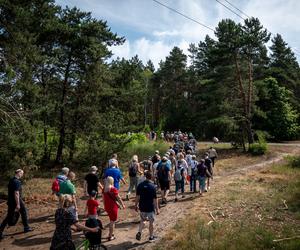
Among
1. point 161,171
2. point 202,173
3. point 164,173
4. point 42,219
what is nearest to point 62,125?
point 42,219

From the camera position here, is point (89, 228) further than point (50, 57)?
No

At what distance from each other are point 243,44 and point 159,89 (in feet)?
128

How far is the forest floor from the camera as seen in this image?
1042cm

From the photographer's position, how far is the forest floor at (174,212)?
10.4m

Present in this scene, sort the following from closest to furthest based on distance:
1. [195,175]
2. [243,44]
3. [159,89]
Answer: [195,175], [243,44], [159,89]

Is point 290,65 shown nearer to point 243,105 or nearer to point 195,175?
point 243,105

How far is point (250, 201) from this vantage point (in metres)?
14.0

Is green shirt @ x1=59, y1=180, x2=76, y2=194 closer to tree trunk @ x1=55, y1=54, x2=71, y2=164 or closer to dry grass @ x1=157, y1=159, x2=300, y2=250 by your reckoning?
dry grass @ x1=157, y1=159, x2=300, y2=250

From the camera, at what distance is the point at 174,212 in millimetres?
12859

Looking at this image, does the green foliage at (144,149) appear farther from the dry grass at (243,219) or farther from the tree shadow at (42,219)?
the tree shadow at (42,219)

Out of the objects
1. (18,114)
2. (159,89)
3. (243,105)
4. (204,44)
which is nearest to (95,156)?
(18,114)

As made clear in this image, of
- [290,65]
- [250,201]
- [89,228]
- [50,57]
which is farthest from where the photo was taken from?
[290,65]

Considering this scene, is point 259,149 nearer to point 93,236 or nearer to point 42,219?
point 42,219

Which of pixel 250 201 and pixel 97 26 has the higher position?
pixel 97 26
